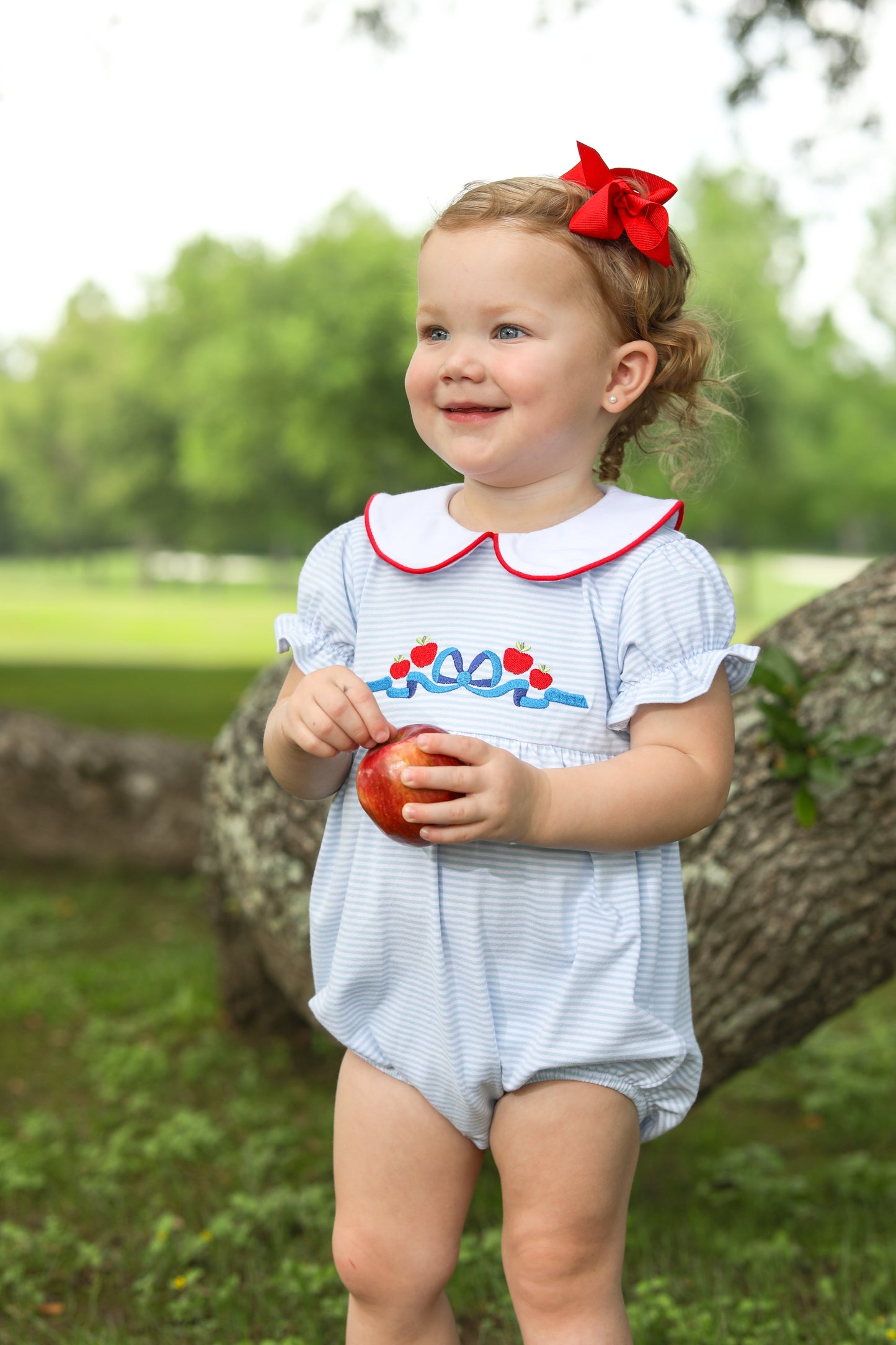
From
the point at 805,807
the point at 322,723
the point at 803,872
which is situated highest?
the point at 322,723

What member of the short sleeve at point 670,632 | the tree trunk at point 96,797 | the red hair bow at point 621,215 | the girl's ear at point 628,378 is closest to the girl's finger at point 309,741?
the short sleeve at point 670,632

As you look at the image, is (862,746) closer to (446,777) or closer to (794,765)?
(794,765)

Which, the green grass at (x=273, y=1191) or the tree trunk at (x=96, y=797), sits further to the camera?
the tree trunk at (x=96, y=797)

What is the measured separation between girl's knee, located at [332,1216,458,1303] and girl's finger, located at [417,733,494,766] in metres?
0.74

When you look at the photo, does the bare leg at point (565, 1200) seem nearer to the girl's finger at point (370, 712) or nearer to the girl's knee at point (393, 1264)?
the girl's knee at point (393, 1264)

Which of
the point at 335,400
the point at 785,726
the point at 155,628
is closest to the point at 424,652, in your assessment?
the point at 785,726

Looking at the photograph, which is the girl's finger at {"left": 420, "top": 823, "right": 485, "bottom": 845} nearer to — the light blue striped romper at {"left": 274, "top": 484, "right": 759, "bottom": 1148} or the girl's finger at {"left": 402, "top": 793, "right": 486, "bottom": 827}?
the girl's finger at {"left": 402, "top": 793, "right": 486, "bottom": 827}

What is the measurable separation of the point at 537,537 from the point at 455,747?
0.39 metres

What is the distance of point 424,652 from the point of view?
5.71 feet

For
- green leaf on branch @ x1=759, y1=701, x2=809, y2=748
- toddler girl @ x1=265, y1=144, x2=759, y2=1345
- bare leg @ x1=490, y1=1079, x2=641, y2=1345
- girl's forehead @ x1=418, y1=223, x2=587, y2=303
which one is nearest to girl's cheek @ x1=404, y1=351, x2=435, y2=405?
toddler girl @ x1=265, y1=144, x2=759, y2=1345

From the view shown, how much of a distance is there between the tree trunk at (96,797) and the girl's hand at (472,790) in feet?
17.0

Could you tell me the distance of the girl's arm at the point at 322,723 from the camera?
64.1 inches

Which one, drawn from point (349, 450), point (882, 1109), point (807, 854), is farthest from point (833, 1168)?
point (349, 450)

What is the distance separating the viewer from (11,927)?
18.9 ft
